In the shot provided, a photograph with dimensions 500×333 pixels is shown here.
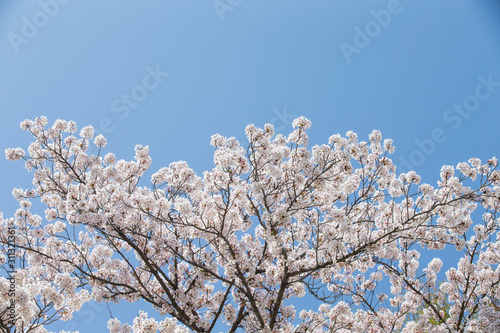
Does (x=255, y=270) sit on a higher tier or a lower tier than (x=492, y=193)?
lower

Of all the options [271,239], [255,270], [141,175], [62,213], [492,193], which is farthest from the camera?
[141,175]

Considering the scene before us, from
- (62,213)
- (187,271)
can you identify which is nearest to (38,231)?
(62,213)

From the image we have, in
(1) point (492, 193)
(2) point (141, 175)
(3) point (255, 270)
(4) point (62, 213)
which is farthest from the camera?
Result: (2) point (141, 175)

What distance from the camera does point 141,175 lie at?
9.08 meters

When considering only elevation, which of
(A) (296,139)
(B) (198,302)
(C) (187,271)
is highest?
(A) (296,139)

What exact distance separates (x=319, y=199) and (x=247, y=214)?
5.64 ft

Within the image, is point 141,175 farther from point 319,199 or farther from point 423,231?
point 423,231

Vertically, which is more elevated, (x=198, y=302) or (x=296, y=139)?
(x=296, y=139)

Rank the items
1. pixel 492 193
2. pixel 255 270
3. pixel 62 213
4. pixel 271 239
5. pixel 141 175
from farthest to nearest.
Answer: pixel 141 175 → pixel 62 213 → pixel 255 270 → pixel 492 193 → pixel 271 239

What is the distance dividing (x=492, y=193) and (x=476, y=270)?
2.39m

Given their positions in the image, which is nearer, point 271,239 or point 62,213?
point 271,239

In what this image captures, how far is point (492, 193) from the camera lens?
726cm

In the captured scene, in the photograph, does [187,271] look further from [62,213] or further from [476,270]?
[476,270]

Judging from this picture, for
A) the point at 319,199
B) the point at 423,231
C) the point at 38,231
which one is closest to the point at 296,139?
the point at 319,199
